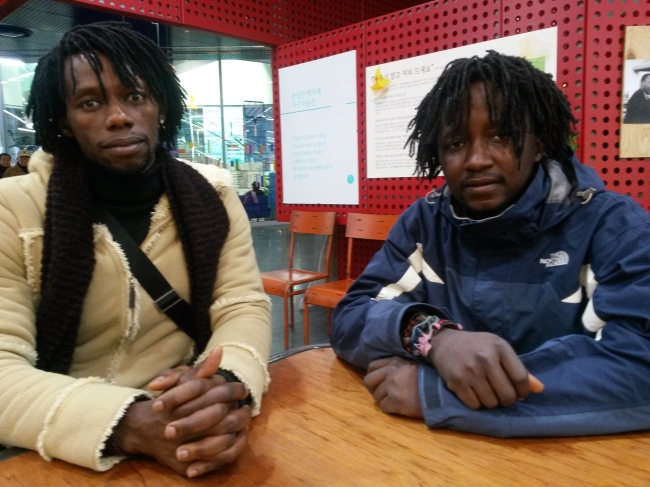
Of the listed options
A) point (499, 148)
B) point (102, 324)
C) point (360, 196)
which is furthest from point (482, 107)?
point (360, 196)

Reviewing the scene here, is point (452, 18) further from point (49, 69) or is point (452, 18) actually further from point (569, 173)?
point (49, 69)

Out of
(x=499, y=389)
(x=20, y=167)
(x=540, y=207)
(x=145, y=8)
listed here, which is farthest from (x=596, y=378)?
(x=20, y=167)

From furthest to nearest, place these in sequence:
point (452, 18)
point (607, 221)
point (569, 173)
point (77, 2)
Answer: point (77, 2), point (452, 18), point (569, 173), point (607, 221)

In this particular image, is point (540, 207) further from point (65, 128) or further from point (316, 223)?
point (316, 223)

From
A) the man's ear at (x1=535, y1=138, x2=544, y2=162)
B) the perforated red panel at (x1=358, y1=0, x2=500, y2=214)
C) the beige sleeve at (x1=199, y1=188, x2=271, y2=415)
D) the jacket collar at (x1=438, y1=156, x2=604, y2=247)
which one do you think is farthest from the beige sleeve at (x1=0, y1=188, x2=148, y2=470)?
the perforated red panel at (x1=358, y1=0, x2=500, y2=214)

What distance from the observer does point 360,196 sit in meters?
3.28

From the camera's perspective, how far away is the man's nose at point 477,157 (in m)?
1.02

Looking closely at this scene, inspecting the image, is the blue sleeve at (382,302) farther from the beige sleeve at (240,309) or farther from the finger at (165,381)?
the finger at (165,381)

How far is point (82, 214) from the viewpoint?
1.02 meters

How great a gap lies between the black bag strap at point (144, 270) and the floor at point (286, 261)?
3.67 feet

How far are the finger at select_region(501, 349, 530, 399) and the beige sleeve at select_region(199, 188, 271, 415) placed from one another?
0.46m

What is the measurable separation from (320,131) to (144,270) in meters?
2.56

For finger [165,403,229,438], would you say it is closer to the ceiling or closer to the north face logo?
the north face logo

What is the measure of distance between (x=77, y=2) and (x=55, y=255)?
2.61m
